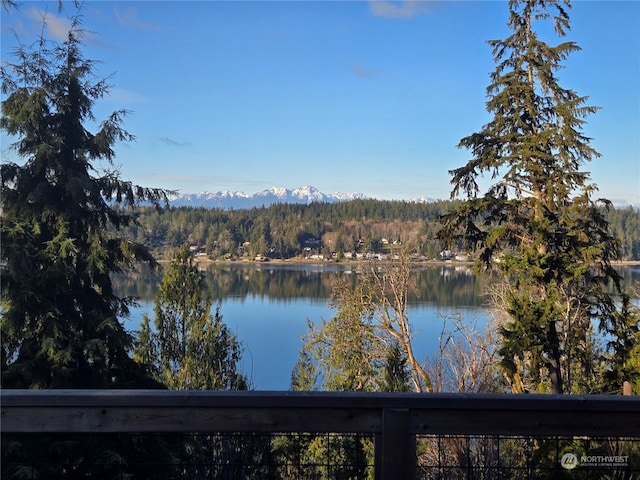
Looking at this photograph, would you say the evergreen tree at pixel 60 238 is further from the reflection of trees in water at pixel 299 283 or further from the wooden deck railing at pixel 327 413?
the reflection of trees in water at pixel 299 283

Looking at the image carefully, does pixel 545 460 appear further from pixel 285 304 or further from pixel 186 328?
pixel 285 304

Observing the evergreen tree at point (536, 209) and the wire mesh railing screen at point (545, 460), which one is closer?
the wire mesh railing screen at point (545, 460)

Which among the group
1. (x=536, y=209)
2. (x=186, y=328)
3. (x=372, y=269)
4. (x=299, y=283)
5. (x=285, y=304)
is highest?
(x=536, y=209)

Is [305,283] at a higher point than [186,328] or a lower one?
lower

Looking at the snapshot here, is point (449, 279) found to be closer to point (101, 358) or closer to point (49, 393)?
point (101, 358)

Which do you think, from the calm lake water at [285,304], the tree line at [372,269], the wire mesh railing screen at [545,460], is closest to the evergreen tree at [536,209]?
the tree line at [372,269]

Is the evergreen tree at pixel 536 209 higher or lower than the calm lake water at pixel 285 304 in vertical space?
higher

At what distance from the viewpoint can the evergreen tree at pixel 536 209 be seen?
9.77m

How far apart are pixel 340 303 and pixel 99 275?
25.0 feet

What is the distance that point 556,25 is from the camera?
35.8ft

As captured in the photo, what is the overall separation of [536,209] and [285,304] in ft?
107

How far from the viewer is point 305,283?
52344mm

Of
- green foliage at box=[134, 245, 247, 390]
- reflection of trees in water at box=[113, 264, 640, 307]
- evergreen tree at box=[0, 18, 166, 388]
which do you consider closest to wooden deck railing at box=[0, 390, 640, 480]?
evergreen tree at box=[0, 18, 166, 388]

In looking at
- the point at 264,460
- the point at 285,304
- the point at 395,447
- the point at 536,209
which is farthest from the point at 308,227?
the point at 395,447
